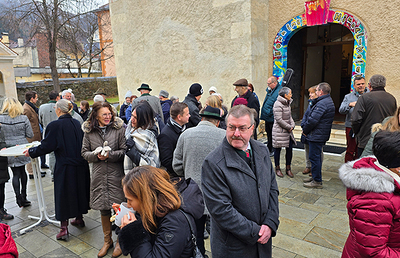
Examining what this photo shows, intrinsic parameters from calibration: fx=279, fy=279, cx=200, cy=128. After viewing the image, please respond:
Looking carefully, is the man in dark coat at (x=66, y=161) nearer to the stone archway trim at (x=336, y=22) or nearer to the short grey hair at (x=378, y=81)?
the short grey hair at (x=378, y=81)

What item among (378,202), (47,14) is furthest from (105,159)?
(47,14)

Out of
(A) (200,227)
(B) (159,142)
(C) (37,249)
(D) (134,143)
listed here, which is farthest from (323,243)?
(C) (37,249)

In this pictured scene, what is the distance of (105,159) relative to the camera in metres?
3.24

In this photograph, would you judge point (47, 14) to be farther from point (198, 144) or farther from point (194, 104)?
point (198, 144)

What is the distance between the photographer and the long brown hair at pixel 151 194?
160 centimetres

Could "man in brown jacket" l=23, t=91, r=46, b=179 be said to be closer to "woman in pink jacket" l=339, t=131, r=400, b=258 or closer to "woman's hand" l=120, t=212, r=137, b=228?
"woman's hand" l=120, t=212, r=137, b=228

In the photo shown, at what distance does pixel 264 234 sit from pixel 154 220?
2.67 feet

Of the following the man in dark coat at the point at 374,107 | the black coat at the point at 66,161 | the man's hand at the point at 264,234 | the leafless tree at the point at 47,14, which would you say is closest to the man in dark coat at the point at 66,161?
the black coat at the point at 66,161

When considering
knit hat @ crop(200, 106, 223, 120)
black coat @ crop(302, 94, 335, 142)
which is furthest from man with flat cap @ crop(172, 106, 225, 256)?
black coat @ crop(302, 94, 335, 142)

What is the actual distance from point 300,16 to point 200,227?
23.1ft

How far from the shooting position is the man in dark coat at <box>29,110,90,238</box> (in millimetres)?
3494

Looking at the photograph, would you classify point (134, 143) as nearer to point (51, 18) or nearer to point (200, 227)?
point (200, 227)

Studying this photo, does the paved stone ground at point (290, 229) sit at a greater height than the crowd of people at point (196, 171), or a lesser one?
lesser

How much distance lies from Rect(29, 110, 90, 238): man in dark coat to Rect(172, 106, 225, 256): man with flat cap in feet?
4.84
